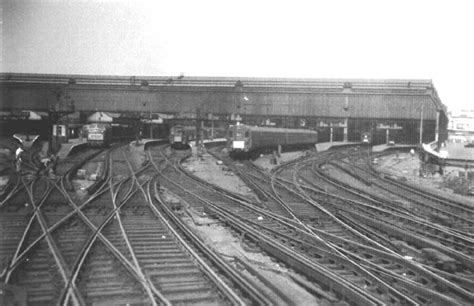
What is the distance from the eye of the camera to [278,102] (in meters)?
59.4

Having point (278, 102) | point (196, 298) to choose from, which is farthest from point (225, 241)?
point (278, 102)

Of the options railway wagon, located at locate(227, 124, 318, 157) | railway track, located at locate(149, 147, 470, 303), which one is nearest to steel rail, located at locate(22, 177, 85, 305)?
railway track, located at locate(149, 147, 470, 303)

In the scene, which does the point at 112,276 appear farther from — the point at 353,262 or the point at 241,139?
the point at 241,139

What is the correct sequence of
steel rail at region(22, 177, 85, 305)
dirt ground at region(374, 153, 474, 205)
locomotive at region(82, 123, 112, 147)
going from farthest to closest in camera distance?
locomotive at region(82, 123, 112, 147), dirt ground at region(374, 153, 474, 205), steel rail at region(22, 177, 85, 305)

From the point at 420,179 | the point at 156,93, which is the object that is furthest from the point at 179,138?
the point at 156,93

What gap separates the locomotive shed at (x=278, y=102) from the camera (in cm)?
5716

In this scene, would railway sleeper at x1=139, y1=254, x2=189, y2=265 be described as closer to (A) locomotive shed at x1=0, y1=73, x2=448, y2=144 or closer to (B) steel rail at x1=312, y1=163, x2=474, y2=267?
(B) steel rail at x1=312, y1=163, x2=474, y2=267

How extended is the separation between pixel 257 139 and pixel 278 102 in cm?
2896

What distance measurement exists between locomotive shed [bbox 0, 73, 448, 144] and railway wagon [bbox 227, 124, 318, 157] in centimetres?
1645

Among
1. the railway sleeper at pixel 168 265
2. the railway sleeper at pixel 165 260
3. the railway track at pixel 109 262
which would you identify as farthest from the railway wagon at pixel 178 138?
the railway sleeper at pixel 168 265

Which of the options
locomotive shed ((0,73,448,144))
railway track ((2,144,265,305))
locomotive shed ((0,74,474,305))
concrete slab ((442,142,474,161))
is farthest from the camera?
locomotive shed ((0,73,448,144))

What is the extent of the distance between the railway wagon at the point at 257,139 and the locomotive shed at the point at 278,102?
16.4m

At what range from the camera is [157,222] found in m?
11.0

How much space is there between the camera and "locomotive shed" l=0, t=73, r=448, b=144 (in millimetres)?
57156
